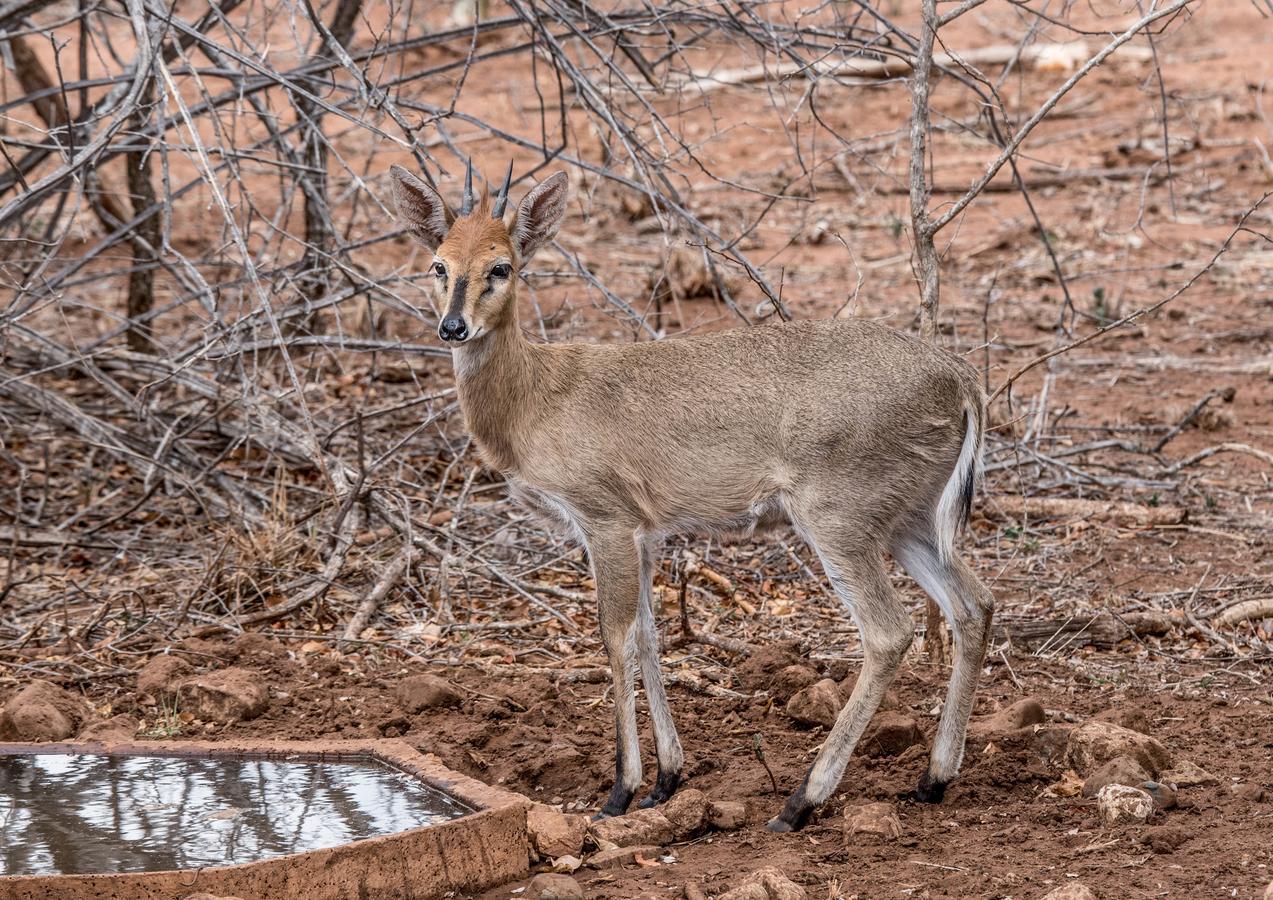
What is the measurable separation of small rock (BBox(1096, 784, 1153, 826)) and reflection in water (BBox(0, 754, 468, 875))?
1943 millimetres

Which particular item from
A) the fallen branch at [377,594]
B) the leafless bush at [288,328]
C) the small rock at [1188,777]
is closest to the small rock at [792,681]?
the leafless bush at [288,328]

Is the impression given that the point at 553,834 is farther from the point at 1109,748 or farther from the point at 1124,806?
the point at 1109,748

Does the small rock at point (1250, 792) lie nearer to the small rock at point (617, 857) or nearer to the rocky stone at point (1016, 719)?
the rocky stone at point (1016, 719)

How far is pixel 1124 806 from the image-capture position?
4.63m

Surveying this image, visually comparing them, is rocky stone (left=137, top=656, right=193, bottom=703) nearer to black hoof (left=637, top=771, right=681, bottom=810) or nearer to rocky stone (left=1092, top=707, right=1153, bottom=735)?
black hoof (left=637, top=771, right=681, bottom=810)

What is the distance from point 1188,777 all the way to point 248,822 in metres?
2.95

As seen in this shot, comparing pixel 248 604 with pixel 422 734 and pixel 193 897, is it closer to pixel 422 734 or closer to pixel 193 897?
pixel 422 734

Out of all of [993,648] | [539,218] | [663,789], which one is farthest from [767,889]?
[993,648]

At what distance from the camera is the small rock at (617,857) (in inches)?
183

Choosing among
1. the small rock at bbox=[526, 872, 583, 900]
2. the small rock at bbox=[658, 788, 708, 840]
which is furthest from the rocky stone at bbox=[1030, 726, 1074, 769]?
the small rock at bbox=[526, 872, 583, 900]

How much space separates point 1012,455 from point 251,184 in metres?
8.99

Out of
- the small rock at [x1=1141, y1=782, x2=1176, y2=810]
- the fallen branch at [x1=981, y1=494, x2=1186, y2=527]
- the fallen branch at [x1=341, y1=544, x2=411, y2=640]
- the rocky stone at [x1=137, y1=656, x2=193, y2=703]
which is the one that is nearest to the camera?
the small rock at [x1=1141, y1=782, x2=1176, y2=810]

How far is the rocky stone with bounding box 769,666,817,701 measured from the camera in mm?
6199

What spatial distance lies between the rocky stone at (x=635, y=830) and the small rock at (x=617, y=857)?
0.05 metres
